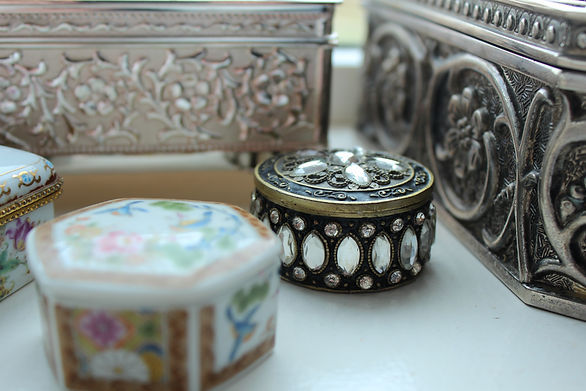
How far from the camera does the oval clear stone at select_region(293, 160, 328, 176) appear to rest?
0.76 meters

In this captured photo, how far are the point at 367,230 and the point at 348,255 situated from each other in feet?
0.11

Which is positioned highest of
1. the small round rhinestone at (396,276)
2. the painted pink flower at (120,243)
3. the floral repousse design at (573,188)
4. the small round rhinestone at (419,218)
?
the floral repousse design at (573,188)

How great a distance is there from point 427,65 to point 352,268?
378mm

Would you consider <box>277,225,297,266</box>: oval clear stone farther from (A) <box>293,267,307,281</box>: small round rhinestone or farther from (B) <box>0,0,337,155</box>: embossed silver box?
(B) <box>0,0,337,155</box>: embossed silver box

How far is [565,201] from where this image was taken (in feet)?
2.18

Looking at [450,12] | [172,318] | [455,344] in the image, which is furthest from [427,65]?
[172,318]

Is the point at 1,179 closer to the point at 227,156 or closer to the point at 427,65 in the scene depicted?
the point at 227,156

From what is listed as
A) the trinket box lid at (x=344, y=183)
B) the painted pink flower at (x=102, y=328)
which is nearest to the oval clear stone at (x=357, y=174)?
the trinket box lid at (x=344, y=183)

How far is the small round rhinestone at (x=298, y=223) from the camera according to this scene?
0.70m

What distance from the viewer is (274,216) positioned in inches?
28.7

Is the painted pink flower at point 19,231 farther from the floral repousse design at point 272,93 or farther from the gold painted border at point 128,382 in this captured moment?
the floral repousse design at point 272,93

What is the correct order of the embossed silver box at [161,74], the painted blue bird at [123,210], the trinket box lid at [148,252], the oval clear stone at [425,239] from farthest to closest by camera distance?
the embossed silver box at [161,74] < the oval clear stone at [425,239] < the painted blue bird at [123,210] < the trinket box lid at [148,252]

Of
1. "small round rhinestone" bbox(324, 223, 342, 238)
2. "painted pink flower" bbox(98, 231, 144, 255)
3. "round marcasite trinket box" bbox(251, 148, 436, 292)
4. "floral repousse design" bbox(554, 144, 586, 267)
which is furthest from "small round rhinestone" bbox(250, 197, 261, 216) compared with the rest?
"floral repousse design" bbox(554, 144, 586, 267)

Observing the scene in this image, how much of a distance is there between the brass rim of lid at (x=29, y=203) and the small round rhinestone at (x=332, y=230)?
312mm
